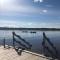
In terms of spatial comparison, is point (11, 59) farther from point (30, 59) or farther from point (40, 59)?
point (40, 59)

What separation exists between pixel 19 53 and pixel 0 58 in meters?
1.67

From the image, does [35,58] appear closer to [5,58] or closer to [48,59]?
[48,59]

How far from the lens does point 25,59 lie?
8.57 meters

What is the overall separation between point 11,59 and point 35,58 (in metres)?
1.73

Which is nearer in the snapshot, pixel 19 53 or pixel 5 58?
pixel 5 58

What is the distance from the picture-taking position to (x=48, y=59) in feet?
28.2

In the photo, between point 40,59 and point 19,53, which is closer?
point 40,59

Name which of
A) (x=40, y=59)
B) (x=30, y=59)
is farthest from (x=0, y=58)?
(x=40, y=59)

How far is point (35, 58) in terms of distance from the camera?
8789mm

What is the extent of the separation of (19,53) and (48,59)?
257 cm

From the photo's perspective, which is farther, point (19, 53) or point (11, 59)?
point (19, 53)

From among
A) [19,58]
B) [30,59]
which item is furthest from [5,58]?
[30,59]

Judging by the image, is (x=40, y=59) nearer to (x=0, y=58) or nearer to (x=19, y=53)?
(x=19, y=53)

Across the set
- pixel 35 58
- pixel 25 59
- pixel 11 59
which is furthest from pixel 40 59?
pixel 11 59
